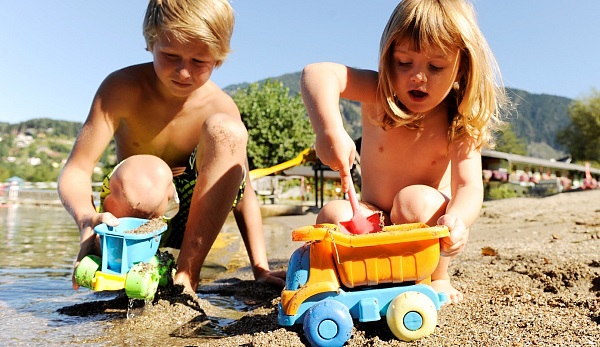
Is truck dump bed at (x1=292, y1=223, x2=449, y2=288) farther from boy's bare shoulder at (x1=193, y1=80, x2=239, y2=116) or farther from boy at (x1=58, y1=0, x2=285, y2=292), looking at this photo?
A: boy's bare shoulder at (x1=193, y1=80, x2=239, y2=116)

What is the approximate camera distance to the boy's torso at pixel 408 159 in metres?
2.13

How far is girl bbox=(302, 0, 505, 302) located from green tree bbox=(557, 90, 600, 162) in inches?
1648

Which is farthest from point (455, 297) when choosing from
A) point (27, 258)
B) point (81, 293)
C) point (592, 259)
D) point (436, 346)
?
point (27, 258)

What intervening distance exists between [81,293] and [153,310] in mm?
924

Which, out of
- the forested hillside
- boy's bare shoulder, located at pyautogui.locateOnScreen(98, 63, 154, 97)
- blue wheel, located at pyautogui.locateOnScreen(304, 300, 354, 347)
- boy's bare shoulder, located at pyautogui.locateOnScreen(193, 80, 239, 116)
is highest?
boy's bare shoulder, located at pyautogui.locateOnScreen(98, 63, 154, 97)

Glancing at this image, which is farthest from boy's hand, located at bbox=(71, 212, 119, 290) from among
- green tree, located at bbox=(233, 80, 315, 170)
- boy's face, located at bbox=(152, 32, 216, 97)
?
green tree, located at bbox=(233, 80, 315, 170)

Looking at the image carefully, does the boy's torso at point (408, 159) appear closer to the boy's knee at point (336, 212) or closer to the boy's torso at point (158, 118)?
the boy's knee at point (336, 212)

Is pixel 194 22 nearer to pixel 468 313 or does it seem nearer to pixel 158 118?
pixel 158 118

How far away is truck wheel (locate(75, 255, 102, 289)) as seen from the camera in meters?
1.77

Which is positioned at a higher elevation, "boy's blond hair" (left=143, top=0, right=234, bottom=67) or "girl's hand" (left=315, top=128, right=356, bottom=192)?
"boy's blond hair" (left=143, top=0, right=234, bottom=67)

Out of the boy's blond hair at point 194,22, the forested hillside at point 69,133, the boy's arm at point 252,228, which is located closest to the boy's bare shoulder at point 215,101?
the boy's blond hair at point 194,22

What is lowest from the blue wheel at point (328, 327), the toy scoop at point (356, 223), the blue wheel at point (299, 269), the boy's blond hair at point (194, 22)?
the blue wheel at point (328, 327)

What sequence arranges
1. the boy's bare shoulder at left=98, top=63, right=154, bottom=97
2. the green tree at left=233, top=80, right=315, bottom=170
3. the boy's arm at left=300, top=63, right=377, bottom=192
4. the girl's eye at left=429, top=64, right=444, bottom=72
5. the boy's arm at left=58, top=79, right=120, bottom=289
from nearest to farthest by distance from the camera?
the boy's arm at left=300, top=63, right=377, bottom=192
the girl's eye at left=429, top=64, right=444, bottom=72
the boy's arm at left=58, top=79, right=120, bottom=289
the boy's bare shoulder at left=98, top=63, right=154, bottom=97
the green tree at left=233, top=80, right=315, bottom=170

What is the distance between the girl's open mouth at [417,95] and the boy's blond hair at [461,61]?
0.23ft
